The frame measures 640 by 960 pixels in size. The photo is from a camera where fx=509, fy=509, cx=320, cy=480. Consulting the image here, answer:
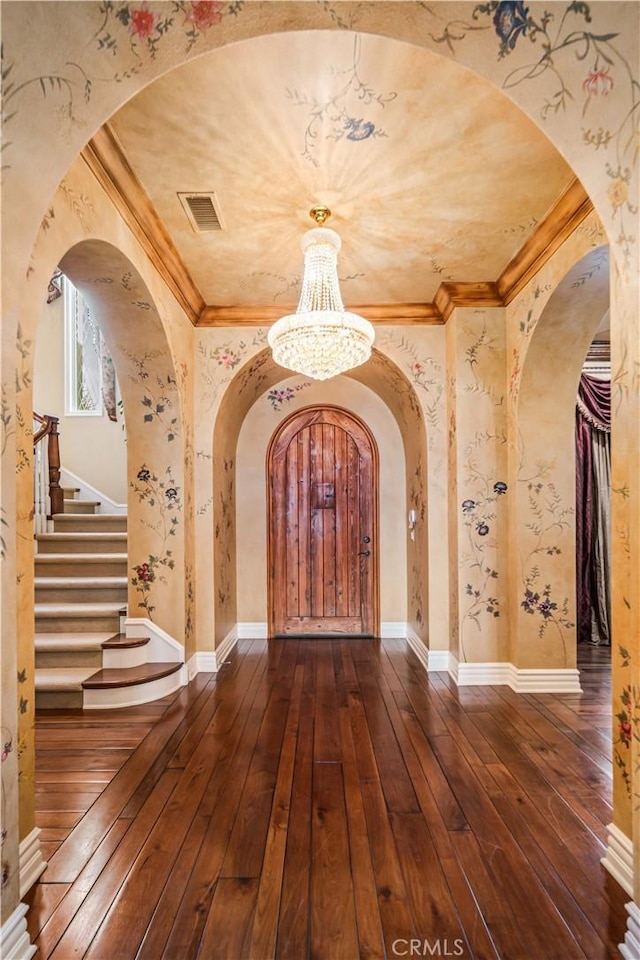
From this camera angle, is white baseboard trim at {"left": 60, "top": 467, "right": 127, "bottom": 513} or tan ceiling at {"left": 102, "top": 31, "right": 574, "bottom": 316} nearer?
tan ceiling at {"left": 102, "top": 31, "right": 574, "bottom": 316}

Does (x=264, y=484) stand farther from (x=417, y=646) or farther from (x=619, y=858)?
(x=619, y=858)

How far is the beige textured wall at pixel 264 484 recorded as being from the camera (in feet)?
15.7

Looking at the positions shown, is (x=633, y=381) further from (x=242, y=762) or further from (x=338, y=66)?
(x=242, y=762)

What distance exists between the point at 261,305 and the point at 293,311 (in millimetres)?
236

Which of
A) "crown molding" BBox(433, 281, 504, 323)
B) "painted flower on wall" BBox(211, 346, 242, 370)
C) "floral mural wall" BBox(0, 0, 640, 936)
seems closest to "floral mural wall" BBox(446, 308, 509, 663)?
"crown molding" BBox(433, 281, 504, 323)

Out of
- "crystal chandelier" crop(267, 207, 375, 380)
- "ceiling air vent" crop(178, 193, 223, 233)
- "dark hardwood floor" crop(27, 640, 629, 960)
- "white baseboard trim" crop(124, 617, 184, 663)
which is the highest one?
"ceiling air vent" crop(178, 193, 223, 233)

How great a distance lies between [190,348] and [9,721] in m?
2.87

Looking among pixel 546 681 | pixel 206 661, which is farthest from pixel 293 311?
pixel 546 681

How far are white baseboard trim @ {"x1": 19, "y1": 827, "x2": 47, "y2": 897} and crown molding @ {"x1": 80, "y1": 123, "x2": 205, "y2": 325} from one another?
244 cm

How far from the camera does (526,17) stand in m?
1.24

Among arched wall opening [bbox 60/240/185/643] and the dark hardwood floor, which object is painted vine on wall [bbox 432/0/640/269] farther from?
arched wall opening [bbox 60/240/185/643]

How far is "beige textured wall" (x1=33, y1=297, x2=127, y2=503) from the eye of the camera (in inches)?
223

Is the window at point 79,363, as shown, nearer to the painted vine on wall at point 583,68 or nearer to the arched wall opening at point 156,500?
the arched wall opening at point 156,500

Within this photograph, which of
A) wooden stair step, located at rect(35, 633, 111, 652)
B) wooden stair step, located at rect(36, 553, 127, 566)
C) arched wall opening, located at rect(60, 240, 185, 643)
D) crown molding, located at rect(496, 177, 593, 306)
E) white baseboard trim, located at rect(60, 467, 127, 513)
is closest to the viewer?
crown molding, located at rect(496, 177, 593, 306)
